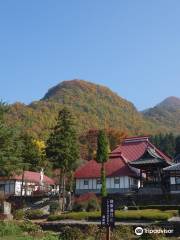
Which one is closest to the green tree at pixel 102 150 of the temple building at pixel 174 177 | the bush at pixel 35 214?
the temple building at pixel 174 177

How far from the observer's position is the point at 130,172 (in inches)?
2168

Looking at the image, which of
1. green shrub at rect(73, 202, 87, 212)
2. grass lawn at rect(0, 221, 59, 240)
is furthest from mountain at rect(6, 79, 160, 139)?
grass lawn at rect(0, 221, 59, 240)

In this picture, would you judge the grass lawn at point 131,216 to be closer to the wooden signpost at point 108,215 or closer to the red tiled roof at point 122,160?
the wooden signpost at point 108,215

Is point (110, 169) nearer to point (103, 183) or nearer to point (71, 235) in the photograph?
point (103, 183)

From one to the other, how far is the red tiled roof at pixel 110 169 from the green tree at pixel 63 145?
5780 mm

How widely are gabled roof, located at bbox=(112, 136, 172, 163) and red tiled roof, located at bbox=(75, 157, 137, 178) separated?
5.27ft

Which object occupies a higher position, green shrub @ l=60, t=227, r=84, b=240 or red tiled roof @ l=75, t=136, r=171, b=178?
red tiled roof @ l=75, t=136, r=171, b=178

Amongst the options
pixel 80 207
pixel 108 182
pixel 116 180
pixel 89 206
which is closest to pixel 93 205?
pixel 89 206

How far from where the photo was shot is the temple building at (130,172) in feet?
173

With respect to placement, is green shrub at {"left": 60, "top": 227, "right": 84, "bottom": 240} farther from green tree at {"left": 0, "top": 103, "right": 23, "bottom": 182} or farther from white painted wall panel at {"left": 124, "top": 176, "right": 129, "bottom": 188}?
white painted wall panel at {"left": 124, "top": 176, "right": 129, "bottom": 188}

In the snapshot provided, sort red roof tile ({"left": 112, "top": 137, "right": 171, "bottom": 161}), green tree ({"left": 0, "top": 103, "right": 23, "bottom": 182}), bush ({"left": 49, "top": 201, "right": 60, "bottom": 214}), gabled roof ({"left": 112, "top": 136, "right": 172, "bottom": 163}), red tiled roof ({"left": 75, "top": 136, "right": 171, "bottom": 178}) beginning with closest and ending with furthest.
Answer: green tree ({"left": 0, "top": 103, "right": 23, "bottom": 182}) → bush ({"left": 49, "top": 201, "right": 60, "bottom": 214}) → red tiled roof ({"left": 75, "top": 136, "right": 171, "bottom": 178}) → gabled roof ({"left": 112, "top": 136, "right": 172, "bottom": 163}) → red roof tile ({"left": 112, "top": 137, "right": 171, "bottom": 161})

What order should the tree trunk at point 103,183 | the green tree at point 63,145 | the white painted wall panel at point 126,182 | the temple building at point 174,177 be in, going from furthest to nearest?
the white painted wall panel at point 126,182, the tree trunk at point 103,183, the green tree at point 63,145, the temple building at point 174,177

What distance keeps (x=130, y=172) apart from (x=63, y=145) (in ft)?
33.2

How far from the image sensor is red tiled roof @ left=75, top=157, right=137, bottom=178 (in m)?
55.5
